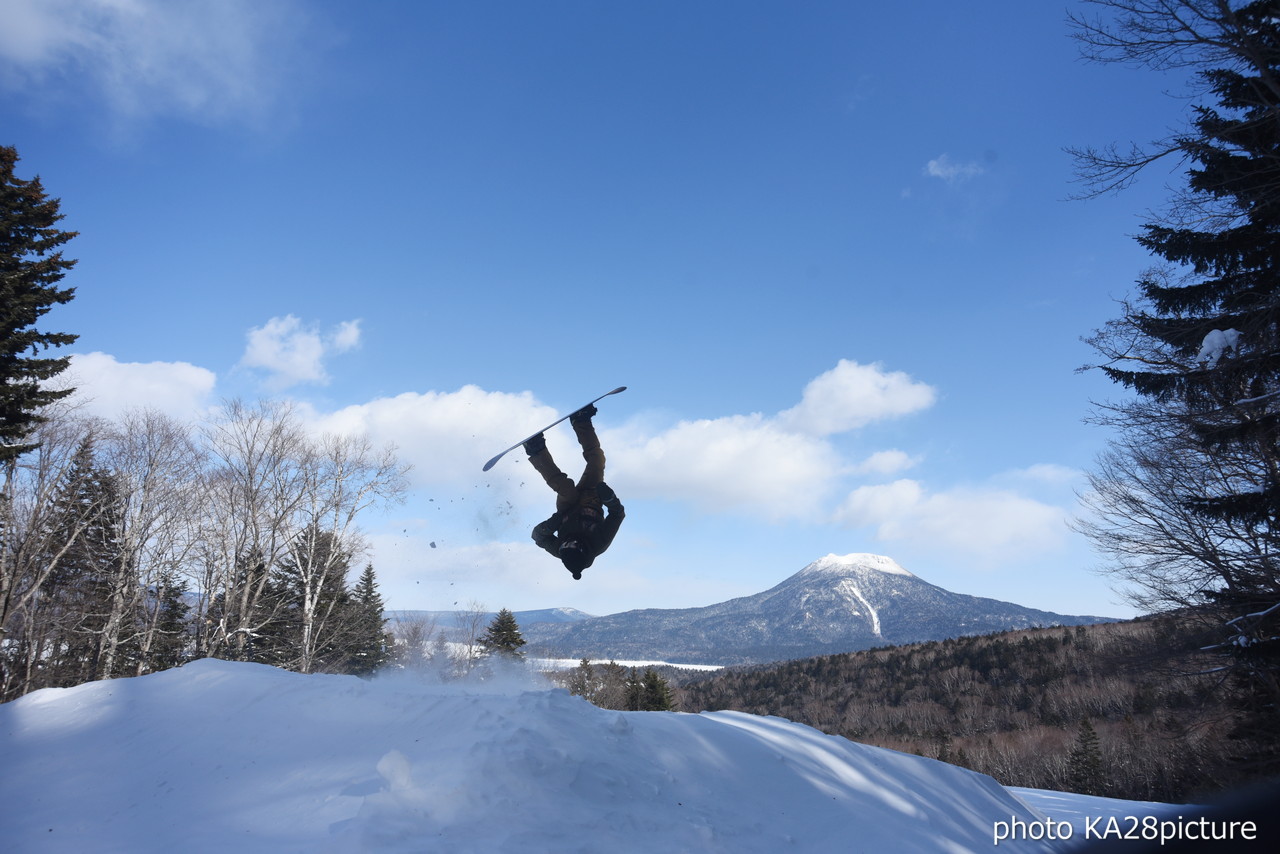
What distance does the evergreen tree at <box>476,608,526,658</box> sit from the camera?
125ft

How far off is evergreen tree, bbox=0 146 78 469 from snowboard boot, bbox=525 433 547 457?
52.8 feet

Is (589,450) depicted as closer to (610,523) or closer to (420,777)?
(610,523)

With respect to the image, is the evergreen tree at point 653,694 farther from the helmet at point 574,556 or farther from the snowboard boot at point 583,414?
the snowboard boot at point 583,414

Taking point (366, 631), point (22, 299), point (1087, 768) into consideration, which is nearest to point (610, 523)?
point (22, 299)

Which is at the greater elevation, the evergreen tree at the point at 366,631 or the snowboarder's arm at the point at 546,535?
the snowboarder's arm at the point at 546,535

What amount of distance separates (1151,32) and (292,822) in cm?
1441

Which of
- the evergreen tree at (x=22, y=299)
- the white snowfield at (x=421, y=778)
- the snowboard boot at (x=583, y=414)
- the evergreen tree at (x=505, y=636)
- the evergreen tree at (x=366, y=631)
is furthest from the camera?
the evergreen tree at (x=505, y=636)

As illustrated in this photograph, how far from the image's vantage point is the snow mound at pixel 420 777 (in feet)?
15.6

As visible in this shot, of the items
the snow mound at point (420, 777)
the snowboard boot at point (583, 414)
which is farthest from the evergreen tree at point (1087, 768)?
the snowboard boot at point (583, 414)

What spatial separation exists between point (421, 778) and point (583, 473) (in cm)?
467

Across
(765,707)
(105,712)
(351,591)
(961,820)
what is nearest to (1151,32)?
(961,820)

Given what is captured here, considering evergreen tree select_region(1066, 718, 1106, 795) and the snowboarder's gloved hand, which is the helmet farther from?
evergreen tree select_region(1066, 718, 1106, 795)

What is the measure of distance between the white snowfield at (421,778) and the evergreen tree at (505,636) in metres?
31.3

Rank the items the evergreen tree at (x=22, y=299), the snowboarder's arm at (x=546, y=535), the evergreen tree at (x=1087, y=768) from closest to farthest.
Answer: the snowboarder's arm at (x=546, y=535) → the evergreen tree at (x=22, y=299) → the evergreen tree at (x=1087, y=768)
